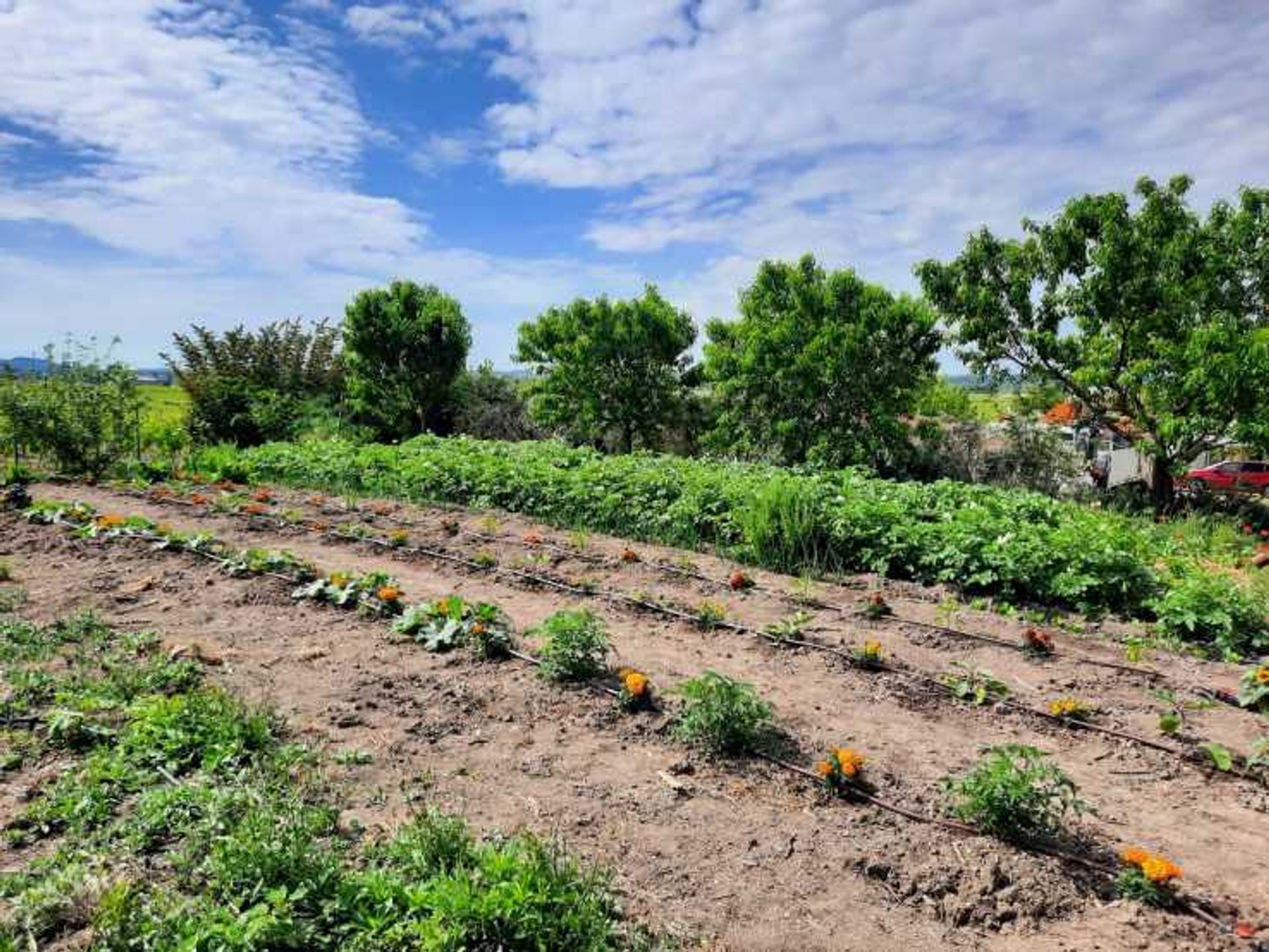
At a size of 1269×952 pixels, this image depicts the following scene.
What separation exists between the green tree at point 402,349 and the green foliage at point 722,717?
1421 centimetres

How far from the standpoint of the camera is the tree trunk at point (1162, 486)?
11.0 m

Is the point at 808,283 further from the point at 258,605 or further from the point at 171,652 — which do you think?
the point at 171,652

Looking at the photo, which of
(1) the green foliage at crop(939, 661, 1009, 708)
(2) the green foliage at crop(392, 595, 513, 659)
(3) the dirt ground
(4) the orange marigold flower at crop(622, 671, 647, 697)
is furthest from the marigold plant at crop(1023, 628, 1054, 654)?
(2) the green foliage at crop(392, 595, 513, 659)

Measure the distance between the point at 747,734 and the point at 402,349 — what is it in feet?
48.3

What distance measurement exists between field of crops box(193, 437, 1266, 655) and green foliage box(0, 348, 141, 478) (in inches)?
155

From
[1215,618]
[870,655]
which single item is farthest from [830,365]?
[870,655]

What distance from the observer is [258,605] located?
562 centimetres

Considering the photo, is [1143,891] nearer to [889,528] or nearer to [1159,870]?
[1159,870]

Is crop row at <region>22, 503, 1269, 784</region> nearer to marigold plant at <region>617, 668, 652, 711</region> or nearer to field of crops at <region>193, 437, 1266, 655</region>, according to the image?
field of crops at <region>193, 437, 1266, 655</region>

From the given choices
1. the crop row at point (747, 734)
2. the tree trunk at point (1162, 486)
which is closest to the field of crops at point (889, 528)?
the tree trunk at point (1162, 486)

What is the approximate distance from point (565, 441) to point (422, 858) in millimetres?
12859

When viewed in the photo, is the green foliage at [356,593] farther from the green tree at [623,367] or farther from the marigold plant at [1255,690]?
the green tree at [623,367]

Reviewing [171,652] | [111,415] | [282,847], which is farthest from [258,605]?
[111,415]

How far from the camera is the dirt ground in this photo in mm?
2627
